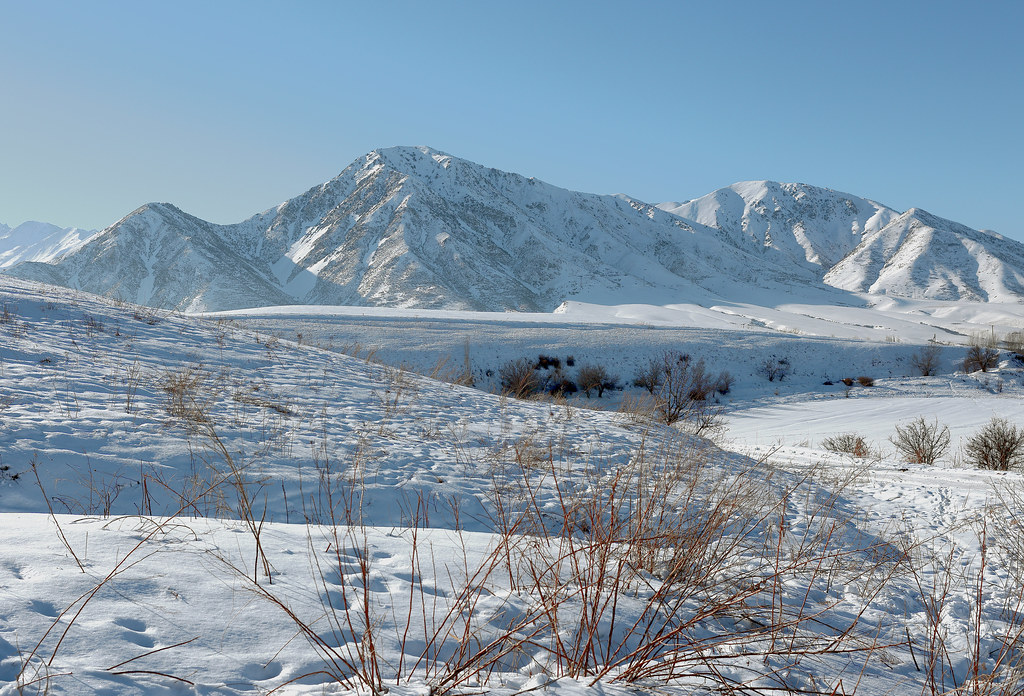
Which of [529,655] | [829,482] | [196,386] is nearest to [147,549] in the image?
[529,655]

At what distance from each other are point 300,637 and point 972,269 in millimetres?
164858

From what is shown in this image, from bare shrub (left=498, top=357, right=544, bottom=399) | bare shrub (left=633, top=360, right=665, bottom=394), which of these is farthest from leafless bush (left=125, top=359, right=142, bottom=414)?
bare shrub (left=633, top=360, right=665, bottom=394)

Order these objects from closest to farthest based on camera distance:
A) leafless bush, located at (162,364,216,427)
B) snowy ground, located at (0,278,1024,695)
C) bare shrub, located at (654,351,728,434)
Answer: snowy ground, located at (0,278,1024,695), leafless bush, located at (162,364,216,427), bare shrub, located at (654,351,728,434)

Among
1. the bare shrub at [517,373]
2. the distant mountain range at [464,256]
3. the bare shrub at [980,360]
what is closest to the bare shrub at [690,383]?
the bare shrub at [517,373]

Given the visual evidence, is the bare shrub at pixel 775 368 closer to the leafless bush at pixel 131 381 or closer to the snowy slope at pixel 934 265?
the leafless bush at pixel 131 381

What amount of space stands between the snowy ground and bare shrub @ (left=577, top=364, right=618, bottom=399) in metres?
12.1

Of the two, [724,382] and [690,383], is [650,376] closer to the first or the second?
[690,383]

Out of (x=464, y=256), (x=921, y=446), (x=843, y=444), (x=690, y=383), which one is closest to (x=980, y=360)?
(x=690, y=383)

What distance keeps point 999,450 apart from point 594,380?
1474 centimetres

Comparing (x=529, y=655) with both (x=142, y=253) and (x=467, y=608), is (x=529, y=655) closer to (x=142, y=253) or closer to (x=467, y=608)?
(x=467, y=608)

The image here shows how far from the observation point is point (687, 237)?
5994 inches

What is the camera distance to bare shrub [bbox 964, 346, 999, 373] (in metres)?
27.9

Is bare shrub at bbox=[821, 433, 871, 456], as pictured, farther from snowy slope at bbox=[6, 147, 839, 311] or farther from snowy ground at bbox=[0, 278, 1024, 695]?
snowy slope at bbox=[6, 147, 839, 311]

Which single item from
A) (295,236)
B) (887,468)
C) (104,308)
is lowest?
(887,468)
